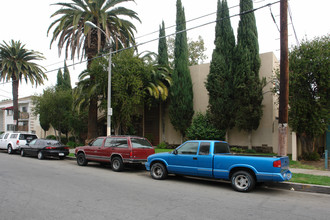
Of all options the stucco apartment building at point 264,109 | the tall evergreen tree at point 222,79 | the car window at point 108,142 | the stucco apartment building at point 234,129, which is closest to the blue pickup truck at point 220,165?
the car window at point 108,142

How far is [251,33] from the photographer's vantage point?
18.5 meters

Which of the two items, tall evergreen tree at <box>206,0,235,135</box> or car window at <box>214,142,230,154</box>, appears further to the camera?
tall evergreen tree at <box>206,0,235,135</box>

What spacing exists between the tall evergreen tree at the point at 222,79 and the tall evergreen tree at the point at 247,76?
55cm

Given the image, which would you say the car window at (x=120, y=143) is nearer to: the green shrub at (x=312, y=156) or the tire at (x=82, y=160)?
the tire at (x=82, y=160)

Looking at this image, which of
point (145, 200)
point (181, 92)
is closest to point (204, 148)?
point (145, 200)

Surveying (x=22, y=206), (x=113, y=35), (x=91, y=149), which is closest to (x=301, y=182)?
(x=22, y=206)

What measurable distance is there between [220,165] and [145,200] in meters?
3.00

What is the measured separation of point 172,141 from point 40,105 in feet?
44.1

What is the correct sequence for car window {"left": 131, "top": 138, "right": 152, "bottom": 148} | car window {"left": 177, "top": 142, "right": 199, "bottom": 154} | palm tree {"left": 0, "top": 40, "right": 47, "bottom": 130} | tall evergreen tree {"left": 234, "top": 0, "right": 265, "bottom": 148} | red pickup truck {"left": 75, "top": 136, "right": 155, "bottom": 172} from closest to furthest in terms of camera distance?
car window {"left": 177, "top": 142, "right": 199, "bottom": 154}
red pickup truck {"left": 75, "top": 136, "right": 155, "bottom": 172}
car window {"left": 131, "top": 138, "right": 152, "bottom": 148}
tall evergreen tree {"left": 234, "top": 0, "right": 265, "bottom": 148}
palm tree {"left": 0, "top": 40, "right": 47, "bottom": 130}

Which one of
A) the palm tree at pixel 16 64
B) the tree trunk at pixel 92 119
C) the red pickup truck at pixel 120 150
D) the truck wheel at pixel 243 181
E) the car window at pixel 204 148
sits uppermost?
the palm tree at pixel 16 64

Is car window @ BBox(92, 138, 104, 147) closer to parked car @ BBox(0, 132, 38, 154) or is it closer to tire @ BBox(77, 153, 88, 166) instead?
tire @ BBox(77, 153, 88, 166)

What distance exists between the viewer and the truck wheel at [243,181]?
8289mm

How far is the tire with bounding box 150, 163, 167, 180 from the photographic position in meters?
10.3

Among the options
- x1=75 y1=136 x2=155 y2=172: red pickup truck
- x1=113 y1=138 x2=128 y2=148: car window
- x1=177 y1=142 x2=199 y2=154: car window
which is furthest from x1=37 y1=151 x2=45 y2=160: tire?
x1=177 y1=142 x2=199 y2=154: car window
